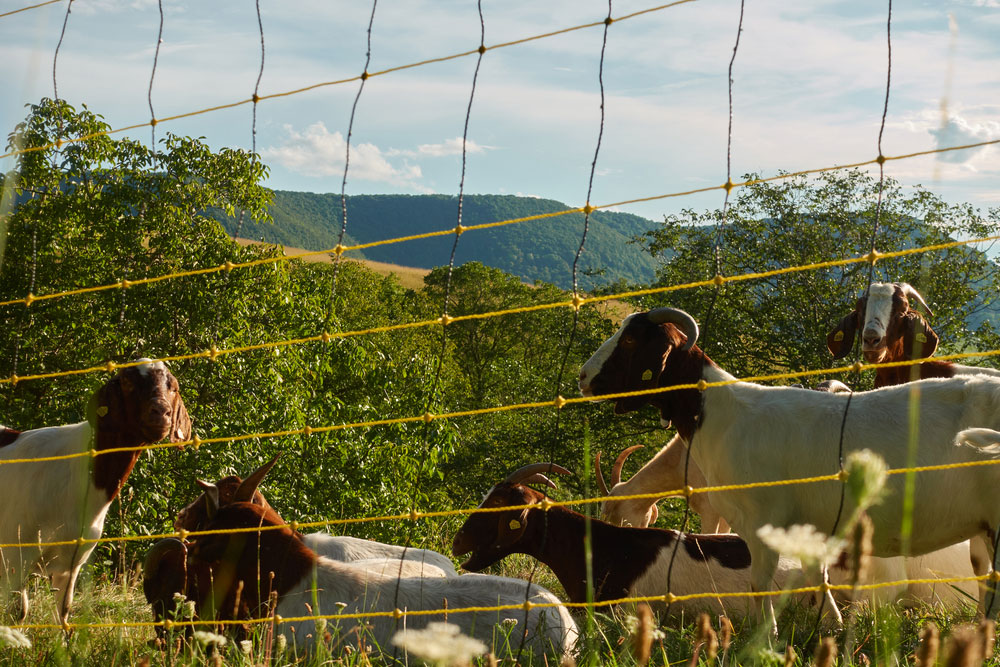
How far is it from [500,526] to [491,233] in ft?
445

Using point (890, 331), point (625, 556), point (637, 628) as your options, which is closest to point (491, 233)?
point (890, 331)

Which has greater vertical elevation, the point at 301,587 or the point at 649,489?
the point at 649,489

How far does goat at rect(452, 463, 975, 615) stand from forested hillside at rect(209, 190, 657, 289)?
77.9m

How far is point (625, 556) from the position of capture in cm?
528

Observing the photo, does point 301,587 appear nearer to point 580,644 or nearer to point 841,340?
point 580,644

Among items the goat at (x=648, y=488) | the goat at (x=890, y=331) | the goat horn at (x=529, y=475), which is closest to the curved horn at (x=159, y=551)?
the goat horn at (x=529, y=475)

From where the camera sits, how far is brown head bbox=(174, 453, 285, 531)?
14.4 ft

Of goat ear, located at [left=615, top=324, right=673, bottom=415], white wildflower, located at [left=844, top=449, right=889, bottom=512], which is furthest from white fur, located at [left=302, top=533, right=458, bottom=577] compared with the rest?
white wildflower, located at [left=844, top=449, right=889, bottom=512]

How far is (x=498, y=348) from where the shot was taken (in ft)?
122

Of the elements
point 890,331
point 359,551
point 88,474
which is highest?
point 890,331

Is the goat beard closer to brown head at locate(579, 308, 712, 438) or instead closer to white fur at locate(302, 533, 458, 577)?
brown head at locate(579, 308, 712, 438)

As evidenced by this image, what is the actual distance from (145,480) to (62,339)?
2.72 meters

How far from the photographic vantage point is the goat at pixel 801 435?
12.5 feet

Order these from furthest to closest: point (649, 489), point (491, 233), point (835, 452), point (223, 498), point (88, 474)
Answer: point (491, 233) < point (649, 489) < point (223, 498) < point (88, 474) < point (835, 452)
